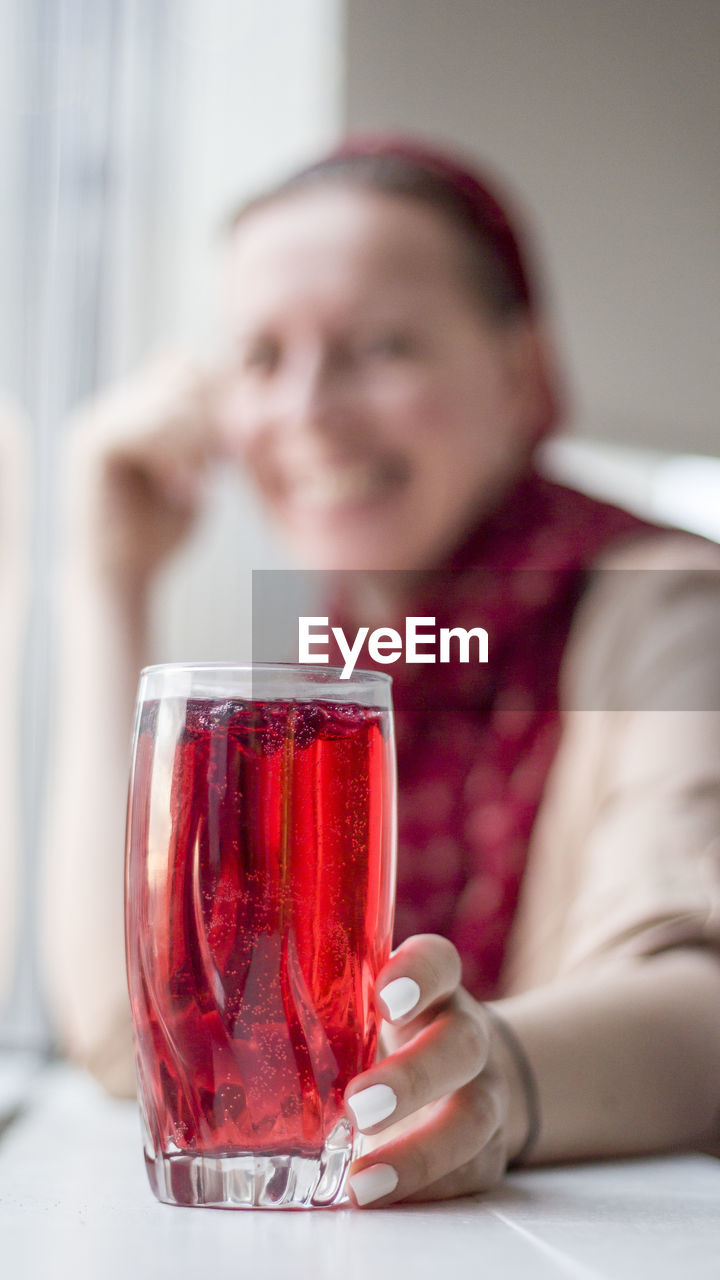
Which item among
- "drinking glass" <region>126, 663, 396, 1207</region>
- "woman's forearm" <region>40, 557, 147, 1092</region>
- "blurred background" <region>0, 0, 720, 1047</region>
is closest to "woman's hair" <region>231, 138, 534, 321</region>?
"blurred background" <region>0, 0, 720, 1047</region>

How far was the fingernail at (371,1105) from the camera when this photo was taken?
1.29 ft

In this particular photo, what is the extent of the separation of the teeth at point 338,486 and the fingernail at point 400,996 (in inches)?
35.3

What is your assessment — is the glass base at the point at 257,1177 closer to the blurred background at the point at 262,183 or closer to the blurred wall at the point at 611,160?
the blurred background at the point at 262,183

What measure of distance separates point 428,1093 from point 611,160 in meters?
2.03

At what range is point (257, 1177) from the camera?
39 centimetres

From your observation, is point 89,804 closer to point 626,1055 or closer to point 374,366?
point 374,366

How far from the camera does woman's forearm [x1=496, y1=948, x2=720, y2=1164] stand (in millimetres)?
533

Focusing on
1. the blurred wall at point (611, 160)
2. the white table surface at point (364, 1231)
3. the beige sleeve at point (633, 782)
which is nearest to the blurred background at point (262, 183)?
the blurred wall at point (611, 160)

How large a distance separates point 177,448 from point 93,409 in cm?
14

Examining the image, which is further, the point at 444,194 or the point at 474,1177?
the point at 444,194

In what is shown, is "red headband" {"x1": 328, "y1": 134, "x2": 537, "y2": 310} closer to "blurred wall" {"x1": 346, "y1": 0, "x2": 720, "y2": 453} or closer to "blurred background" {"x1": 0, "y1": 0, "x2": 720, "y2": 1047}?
"blurred background" {"x1": 0, "y1": 0, "x2": 720, "y2": 1047}

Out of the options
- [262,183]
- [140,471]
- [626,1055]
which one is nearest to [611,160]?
[262,183]

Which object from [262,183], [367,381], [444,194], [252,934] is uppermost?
[262,183]

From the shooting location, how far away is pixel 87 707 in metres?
1.17
